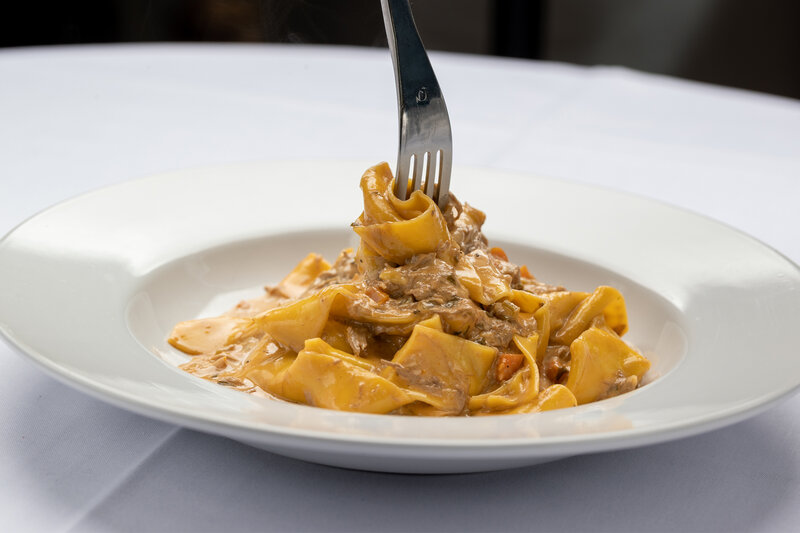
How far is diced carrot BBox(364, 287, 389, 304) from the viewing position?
2312 mm

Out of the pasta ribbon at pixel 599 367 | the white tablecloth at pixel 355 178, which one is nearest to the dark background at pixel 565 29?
the white tablecloth at pixel 355 178

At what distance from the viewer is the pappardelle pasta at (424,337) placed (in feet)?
6.94

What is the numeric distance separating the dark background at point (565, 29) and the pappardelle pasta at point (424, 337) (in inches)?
251

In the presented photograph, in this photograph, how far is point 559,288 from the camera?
2.65 m

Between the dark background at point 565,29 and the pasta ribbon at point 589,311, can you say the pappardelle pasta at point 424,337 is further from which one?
the dark background at point 565,29

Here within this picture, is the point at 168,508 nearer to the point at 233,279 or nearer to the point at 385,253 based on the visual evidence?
the point at 385,253

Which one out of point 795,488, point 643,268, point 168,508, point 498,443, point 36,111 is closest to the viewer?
point 498,443

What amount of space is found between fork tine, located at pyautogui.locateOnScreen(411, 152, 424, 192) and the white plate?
0.72 metres

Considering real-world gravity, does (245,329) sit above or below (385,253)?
below

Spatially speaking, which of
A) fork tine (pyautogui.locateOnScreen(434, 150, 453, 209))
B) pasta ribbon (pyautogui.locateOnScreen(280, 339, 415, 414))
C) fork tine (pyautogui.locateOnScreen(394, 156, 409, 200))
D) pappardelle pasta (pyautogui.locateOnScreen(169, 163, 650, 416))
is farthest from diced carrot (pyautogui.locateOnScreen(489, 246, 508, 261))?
pasta ribbon (pyautogui.locateOnScreen(280, 339, 415, 414))

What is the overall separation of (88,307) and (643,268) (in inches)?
61.6

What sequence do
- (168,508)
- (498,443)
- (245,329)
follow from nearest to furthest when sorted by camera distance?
1. (498,443)
2. (168,508)
3. (245,329)

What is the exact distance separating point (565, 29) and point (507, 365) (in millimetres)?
8757

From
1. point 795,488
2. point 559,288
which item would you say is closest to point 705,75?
point 559,288
